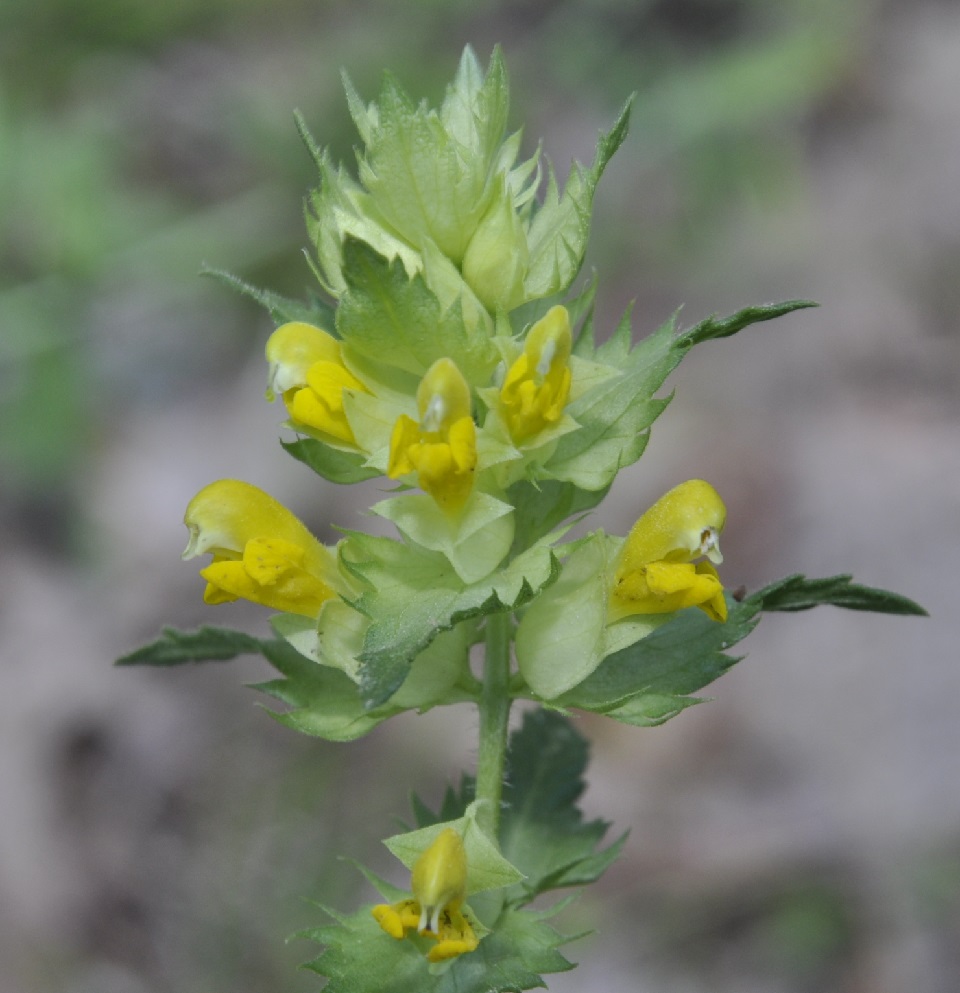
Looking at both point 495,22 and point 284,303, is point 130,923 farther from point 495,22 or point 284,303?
point 495,22

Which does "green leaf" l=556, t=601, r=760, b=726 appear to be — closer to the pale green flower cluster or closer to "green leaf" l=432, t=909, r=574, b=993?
the pale green flower cluster

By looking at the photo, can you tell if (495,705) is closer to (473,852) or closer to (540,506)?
(473,852)

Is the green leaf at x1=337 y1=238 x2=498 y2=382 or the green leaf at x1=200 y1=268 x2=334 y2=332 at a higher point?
the green leaf at x1=200 y1=268 x2=334 y2=332

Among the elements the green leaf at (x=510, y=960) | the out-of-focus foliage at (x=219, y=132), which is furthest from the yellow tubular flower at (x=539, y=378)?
the out-of-focus foliage at (x=219, y=132)

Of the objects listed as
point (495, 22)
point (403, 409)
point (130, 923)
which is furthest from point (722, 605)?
point (495, 22)

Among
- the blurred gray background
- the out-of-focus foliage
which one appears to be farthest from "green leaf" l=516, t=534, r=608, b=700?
the out-of-focus foliage
